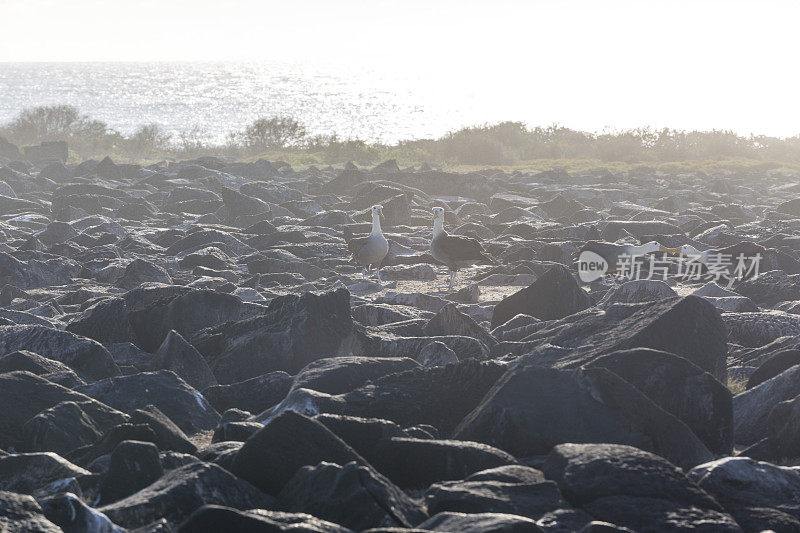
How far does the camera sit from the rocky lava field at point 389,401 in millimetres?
4547

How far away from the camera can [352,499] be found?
445 centimetres

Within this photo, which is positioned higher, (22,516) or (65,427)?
(22,516)

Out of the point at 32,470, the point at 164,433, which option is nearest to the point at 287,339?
the point at 164,433

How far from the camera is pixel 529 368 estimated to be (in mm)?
6172

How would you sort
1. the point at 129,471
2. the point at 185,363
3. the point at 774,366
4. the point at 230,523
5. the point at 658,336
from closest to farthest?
the point at 230,523 → the point at 129,471 → the point at 658,336 → the point at 774,366 → the point at 185,363

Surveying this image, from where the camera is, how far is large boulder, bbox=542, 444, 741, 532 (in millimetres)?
4395

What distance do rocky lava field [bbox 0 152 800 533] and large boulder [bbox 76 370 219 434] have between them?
0.02m

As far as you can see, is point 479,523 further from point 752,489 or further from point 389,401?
point 389,401

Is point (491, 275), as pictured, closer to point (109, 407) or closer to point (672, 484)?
point (109, 407)

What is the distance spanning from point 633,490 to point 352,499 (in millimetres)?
1453

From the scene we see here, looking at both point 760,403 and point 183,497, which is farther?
point 760,403

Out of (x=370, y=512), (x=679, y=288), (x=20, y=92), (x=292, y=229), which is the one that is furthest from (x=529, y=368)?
(x=20, y=92)

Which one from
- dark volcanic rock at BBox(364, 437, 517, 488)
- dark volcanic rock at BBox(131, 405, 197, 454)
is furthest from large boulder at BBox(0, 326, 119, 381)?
dark volcanic rock at BBox(364, 437, 517, 488)

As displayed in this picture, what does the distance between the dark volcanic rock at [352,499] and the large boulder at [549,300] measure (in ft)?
20.3
